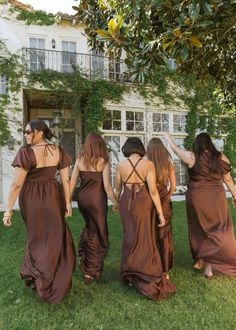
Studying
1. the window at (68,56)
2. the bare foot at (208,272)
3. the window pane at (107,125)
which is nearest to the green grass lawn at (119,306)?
the bare foot at (208,272)

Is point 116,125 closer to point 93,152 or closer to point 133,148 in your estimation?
point 93,152

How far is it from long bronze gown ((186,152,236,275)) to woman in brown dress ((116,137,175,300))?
74cm

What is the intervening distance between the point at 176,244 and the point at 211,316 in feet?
10.6

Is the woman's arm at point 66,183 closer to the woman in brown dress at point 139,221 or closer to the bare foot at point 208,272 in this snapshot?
the woman in brown dress at point 139,221

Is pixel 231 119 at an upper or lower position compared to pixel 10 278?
upper

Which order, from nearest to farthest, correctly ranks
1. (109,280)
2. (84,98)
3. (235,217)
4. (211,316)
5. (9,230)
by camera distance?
(211,316)
(109,280)
(9,230)
(235,217)
(84,98)

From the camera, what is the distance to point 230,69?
6656mm

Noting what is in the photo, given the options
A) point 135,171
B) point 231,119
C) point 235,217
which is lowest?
point 235,217

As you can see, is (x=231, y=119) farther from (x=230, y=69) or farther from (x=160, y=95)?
(x=230, y=69)

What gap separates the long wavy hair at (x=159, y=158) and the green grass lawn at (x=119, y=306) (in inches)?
52.9

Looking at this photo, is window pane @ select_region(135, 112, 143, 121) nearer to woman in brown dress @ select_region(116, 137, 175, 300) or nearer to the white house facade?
the white house facade

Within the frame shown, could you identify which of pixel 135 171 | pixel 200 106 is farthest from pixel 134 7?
pixel 200 106

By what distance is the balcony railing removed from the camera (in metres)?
13.6

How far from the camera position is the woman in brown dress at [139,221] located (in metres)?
4.36
